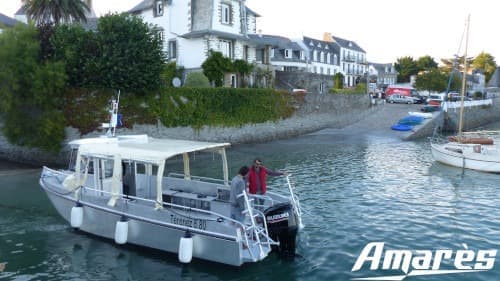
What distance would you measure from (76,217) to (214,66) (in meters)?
26.7

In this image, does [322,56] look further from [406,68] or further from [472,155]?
[472,155]

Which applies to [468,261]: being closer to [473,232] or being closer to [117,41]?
[473,232]

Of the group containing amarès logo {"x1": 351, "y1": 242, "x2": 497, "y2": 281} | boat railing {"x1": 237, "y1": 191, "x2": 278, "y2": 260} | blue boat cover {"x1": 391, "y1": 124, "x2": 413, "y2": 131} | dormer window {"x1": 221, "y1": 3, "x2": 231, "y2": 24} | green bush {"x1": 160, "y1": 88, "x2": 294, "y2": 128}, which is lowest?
amarès logo {"x1": 351, "y1": 242, "x2": 497, "y2": 281}

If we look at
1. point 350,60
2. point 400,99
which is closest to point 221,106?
point 400,99

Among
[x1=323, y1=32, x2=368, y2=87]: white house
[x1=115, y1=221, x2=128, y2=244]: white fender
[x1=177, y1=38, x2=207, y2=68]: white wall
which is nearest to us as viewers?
[x1=115, y1=221, x2=128, y2=244]: white fender

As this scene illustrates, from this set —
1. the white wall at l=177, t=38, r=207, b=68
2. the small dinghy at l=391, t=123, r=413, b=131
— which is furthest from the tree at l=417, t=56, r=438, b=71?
the white wall at l=177, t=38, r=207, b=68

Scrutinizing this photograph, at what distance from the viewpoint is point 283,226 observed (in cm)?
1097

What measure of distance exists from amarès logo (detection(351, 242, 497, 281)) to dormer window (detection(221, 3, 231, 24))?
32328mm

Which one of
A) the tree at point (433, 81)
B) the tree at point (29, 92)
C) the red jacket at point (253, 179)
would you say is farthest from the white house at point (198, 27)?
the tree at point (433, 81)

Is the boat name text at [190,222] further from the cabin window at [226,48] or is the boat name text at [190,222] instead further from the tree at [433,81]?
the tree at [433,81]

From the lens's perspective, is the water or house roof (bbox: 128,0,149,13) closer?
the water

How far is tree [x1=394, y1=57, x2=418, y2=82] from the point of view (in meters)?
105

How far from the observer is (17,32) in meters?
24.8

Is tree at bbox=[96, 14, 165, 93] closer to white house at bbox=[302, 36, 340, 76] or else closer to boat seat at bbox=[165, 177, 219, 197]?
boat seat at bbox=[165, 177, 219, 197]
